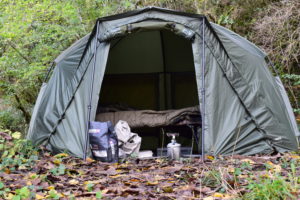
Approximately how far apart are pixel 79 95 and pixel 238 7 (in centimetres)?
381

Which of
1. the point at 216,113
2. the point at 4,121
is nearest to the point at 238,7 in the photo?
the point at 216,113

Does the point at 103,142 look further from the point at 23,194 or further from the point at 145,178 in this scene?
the point at 23,194

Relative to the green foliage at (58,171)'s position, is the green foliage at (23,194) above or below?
below

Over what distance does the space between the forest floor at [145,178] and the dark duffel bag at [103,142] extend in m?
0.16

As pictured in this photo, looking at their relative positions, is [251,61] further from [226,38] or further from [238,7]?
[238,7]

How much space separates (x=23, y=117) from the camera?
863 cm

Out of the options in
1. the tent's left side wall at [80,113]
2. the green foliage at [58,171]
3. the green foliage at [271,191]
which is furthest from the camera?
the tent's left side wall at [80,113]

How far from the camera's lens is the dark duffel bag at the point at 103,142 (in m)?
4.25

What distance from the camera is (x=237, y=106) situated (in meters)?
4.49

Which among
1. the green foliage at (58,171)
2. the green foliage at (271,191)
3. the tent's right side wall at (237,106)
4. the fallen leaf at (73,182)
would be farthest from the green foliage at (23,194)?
the tent's right side wall at (237,106)

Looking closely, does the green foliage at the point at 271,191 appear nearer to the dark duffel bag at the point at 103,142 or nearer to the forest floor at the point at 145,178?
the forest floor at the point at 145,178

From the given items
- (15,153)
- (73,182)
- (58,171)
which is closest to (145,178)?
(73,182)

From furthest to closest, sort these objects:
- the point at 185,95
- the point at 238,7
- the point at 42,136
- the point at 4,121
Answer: the point at 4,121, the point at 238,7, the point at 185,95, the point at 42,136

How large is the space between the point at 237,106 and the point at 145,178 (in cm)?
169
